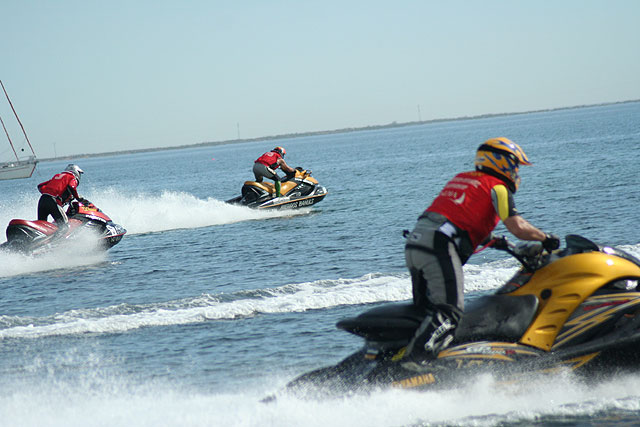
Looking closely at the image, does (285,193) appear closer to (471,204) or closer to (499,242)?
(499,242)

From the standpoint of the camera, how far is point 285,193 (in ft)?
78.9

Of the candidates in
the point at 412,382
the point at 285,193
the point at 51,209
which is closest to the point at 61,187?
the point at 51,209

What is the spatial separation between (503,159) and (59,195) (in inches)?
490

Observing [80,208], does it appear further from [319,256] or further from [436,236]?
[436,236]

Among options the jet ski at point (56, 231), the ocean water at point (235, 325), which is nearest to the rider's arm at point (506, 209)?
the ocean water at point (235, 325)

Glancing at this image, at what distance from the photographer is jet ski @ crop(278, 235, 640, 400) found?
18.0 feet

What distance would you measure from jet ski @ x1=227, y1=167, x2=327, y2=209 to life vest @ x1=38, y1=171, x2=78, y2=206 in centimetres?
825

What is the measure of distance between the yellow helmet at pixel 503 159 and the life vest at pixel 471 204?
0.09 m

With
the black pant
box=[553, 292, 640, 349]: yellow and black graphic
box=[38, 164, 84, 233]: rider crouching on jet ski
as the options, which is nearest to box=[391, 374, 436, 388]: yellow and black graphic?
box=[553, 292, 640, 349]: yellow and black graphic

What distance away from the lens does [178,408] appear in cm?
589

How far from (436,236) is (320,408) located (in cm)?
153

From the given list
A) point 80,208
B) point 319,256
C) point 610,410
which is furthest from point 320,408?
point 80,208

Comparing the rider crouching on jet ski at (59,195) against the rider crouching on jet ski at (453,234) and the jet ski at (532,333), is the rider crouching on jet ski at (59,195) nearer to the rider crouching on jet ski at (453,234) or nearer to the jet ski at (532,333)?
the jet ski at (532,333)

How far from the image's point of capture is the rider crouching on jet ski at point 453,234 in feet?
17.7
